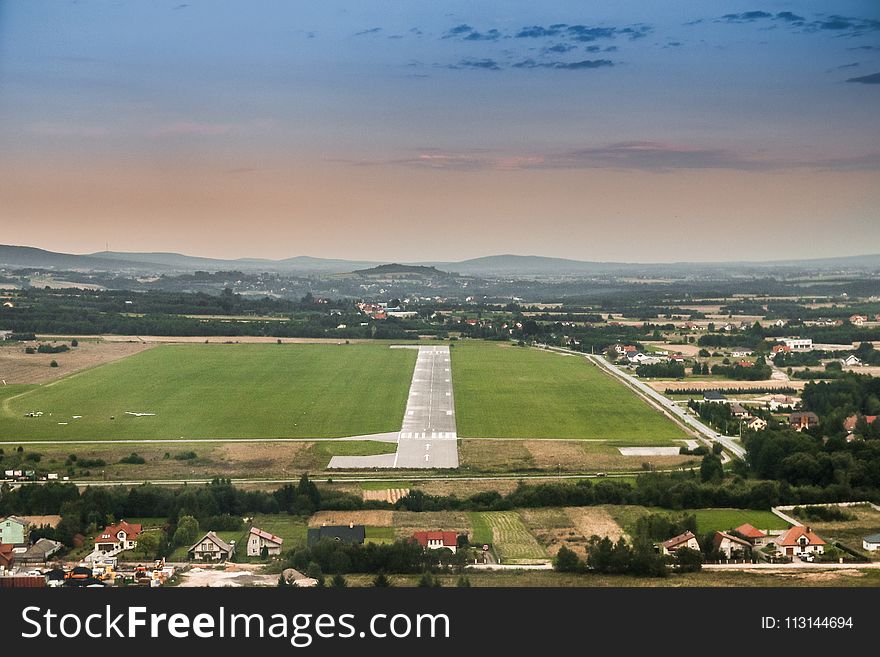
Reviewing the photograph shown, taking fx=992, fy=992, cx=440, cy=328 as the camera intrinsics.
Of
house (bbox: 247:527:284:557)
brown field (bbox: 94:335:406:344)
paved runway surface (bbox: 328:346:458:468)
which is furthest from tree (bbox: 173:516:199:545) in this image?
brown field (bbox: 94:335:406:344)

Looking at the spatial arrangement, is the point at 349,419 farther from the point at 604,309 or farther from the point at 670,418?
the point at 604,309

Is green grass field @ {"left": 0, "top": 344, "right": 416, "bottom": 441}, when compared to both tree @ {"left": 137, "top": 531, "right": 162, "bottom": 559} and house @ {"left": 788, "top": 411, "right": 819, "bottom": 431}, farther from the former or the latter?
house @ {"left": 788, "top": 411, "right": 819, "bottom": 431}

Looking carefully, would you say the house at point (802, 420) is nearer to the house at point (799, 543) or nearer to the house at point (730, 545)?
the house at point (799, 543)

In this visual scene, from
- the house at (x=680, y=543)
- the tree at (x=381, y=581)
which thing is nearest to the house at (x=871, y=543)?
the house at (x=680, y=543)

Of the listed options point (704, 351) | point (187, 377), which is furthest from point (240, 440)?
point (704, 351)

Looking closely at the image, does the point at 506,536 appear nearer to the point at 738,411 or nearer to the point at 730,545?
the point at 730,545

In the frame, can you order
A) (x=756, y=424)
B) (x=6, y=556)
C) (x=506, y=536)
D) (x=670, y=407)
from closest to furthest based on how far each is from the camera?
(x=6, y=556)
(x=506, y=536)
(x=756, y=424)
(x=670, y=407)

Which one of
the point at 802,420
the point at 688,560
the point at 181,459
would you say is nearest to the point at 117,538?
the point at 181,459
